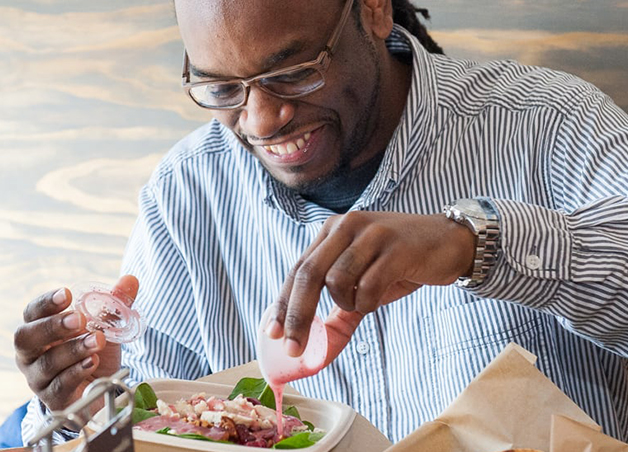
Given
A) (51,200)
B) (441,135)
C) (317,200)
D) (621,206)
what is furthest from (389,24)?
(51,200)

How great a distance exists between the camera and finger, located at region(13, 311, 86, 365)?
1.29 m

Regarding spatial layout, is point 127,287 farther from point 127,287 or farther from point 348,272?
point 348,272

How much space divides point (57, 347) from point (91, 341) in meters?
0.07

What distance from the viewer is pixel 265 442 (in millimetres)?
1092

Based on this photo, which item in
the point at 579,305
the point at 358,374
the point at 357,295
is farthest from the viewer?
the point at 358,374

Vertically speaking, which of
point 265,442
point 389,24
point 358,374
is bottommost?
point 358,374

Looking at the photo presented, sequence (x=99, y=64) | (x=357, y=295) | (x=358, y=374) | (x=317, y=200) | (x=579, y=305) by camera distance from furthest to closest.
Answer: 1. (x=99, y=64)
2. (x=317, y=200)
3. (x=358, y=374)
4. (x=579, y=305)
5. (x=357, y=295)

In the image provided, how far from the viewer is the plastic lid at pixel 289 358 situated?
1126 mm

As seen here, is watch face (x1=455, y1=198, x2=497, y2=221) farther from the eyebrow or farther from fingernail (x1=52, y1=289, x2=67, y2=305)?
fingernail (x1=52, y1=289, x2=67, y2=305)

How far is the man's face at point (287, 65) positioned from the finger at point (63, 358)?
42 centimetres

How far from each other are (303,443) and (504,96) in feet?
2.65

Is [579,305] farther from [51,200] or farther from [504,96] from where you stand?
[51,200]

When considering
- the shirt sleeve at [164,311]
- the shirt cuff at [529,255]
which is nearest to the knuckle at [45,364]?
the shirt sleeve at [164,311]

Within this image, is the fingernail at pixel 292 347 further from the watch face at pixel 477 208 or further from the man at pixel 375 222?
the watch face at pixel 477 208
